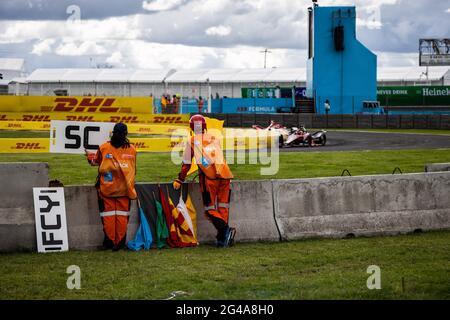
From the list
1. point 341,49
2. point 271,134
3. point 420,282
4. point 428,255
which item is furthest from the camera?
point 341,49

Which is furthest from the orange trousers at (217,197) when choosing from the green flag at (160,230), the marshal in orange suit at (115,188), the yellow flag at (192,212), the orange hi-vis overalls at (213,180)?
the marshal in orange suit at (115,188)

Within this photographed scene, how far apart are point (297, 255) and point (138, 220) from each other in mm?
2196

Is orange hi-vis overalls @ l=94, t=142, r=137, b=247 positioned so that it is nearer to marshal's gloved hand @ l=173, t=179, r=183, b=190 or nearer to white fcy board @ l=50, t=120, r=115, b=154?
marshal's gloved hand @ l=173, t=179, r=183, b=190

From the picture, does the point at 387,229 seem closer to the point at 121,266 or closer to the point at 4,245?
the point at 121,266

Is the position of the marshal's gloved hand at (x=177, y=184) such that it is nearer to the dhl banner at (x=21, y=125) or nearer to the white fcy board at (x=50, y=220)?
the white fcy board at (x=50, y=220)

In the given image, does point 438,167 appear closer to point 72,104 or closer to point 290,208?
point 290,208

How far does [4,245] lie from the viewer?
32.7ft

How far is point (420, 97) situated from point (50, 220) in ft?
185

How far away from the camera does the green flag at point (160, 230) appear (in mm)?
10422

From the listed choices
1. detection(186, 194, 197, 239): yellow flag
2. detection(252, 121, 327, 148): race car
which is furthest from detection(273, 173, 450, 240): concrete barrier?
detection(252, 121, 327, 148): race car

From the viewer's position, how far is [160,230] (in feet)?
34.3

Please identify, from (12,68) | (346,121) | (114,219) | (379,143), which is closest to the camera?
(114,219)

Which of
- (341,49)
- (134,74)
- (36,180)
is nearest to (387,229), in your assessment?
(36,180)

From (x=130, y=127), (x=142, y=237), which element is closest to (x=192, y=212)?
(x=142, y=237)
